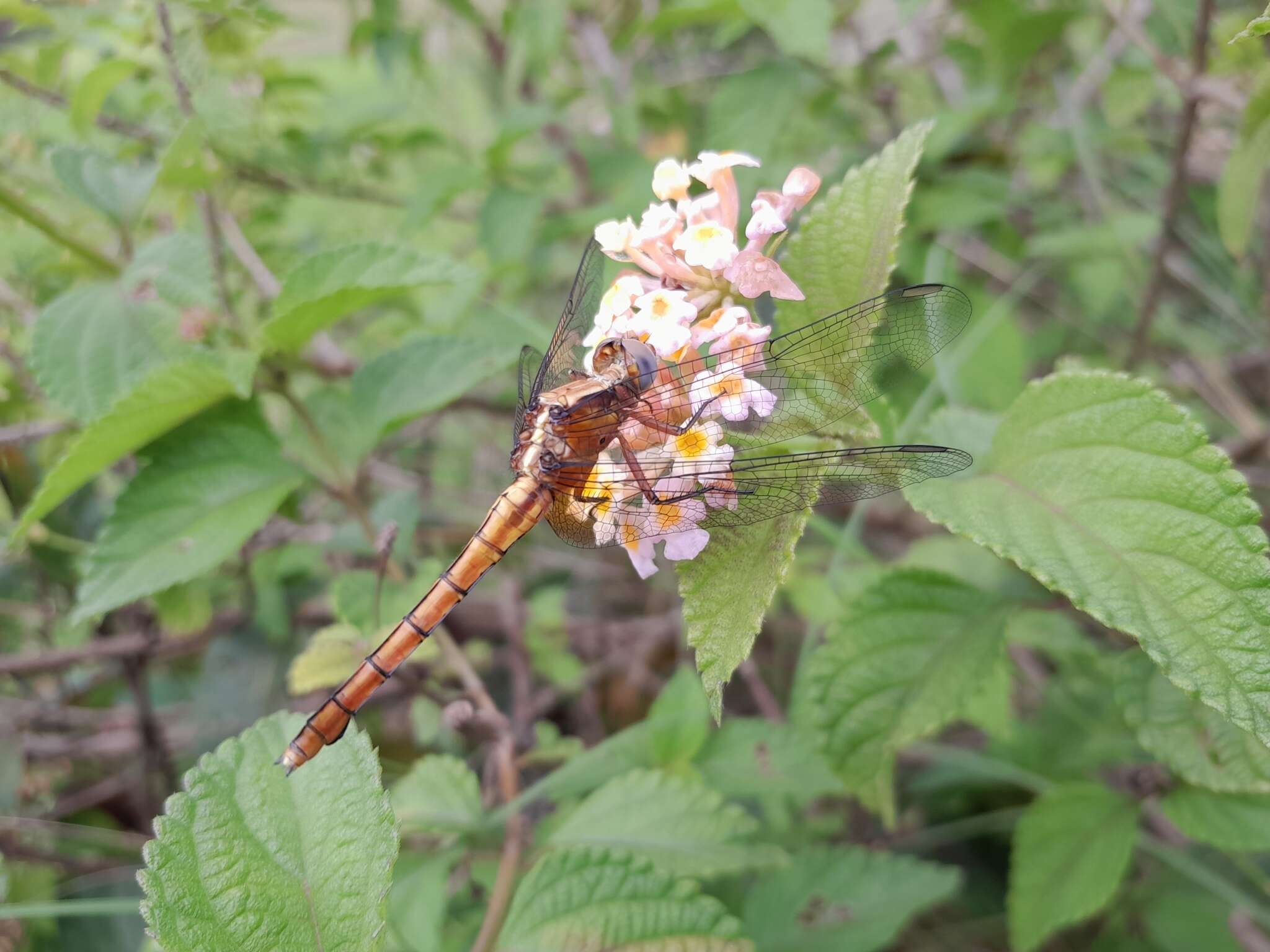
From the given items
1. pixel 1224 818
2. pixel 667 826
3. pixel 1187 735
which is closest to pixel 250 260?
pixel 667 826

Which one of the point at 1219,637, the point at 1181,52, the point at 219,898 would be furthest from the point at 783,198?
the point at 1181,52

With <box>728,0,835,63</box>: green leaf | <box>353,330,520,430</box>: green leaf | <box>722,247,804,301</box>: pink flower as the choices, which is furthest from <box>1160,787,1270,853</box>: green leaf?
<box>728,0,835,63</box>: green leaf

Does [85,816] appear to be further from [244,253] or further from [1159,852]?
[1159,852]

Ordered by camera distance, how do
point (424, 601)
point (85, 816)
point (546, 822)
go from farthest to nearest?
point (85, 816)
point (546, 822)
point (424, 601)

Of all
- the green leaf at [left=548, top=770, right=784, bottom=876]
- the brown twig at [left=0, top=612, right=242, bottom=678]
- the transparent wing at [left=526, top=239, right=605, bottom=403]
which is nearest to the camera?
the green leaf at [left=548, top=770, right=784, bottom=876]

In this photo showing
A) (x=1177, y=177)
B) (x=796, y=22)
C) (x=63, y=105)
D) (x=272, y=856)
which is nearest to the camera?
(x=272, y=856)

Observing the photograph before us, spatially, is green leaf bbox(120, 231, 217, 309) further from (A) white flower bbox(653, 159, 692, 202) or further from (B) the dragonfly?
(A) white flower bbox(653, 159, 692, 202)

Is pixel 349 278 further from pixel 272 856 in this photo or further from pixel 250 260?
pixel 272 856
